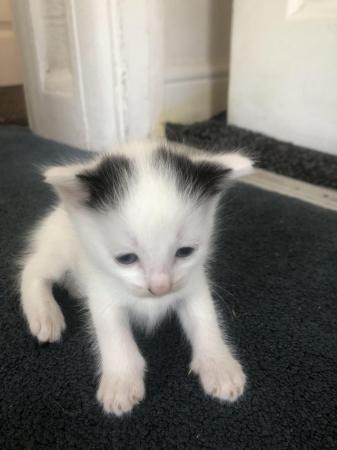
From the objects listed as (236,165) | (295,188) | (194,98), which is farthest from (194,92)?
(236,165)

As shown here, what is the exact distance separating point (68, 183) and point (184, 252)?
27 cm

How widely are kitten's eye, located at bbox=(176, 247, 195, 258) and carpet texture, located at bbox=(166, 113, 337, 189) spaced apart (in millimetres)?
1027

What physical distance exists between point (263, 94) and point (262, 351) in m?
1.43

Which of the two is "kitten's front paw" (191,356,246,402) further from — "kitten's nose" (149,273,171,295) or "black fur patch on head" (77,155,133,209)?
"black fur patch on head" (77,155,133,209)

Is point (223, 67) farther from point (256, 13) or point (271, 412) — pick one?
point (271, 412)

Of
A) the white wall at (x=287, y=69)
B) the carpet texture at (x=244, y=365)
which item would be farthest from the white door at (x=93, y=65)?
the carpet texture at (x=244, y=365)

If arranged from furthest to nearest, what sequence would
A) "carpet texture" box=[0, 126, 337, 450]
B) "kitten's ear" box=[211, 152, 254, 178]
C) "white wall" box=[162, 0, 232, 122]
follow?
1. "white wall" box=[162, 0, 232, 122]
2. "kitten's ear" box=[211, 152, 254, 178]
3. "carpet texture" box=[0, 126, 337, 450]

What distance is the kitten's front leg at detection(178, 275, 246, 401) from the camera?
872 mm

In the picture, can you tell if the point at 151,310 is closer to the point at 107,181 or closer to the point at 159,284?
the point at 159,284

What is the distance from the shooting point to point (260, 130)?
2.16 metres

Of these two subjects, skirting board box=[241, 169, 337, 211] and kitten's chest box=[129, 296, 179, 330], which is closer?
kitten's chest box=[129, 296, 179, 330]

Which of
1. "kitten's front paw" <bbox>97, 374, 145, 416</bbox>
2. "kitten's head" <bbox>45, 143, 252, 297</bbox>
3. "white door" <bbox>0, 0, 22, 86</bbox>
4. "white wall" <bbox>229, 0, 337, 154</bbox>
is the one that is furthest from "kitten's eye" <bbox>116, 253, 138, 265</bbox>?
"white door" <bbox>0, 0, 22, 86</bbox>

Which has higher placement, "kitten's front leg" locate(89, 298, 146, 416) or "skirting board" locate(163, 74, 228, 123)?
"skirting board" locate(163, 74, 228, 123)

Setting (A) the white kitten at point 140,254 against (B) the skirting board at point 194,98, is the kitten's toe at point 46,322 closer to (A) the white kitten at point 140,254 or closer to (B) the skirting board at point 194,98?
(A) the white kitten at point 140,254
